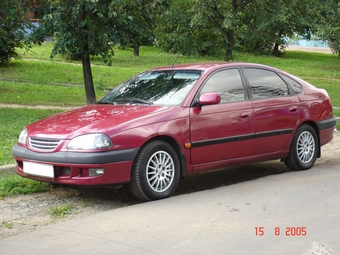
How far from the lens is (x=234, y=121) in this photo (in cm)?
738

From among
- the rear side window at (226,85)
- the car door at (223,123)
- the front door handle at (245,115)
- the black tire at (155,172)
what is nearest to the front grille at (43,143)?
the black tire at (155,172)

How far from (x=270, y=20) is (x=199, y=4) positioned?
1.85 meters

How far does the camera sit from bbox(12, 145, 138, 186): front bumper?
614 cm

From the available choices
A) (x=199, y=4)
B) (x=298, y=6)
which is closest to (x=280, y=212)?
(x=199, y=4)

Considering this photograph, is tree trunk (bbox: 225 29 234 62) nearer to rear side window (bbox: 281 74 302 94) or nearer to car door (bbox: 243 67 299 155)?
rear side window (bbox: 281 74 302 94)

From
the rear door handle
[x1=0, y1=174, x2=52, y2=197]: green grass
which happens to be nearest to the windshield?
[x1=0, y1=174, x2=52, y2=197]: green grass

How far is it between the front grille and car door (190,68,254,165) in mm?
1612

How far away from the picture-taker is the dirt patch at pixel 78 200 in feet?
19.3

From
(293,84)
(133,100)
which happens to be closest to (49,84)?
(293,84)

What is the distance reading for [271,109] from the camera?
7902mm

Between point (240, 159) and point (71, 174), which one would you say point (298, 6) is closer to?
point (240, 159)

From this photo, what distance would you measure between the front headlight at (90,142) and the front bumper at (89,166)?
67 millimetres

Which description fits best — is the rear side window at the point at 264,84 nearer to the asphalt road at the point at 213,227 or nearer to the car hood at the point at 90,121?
the asphalt road at the point at 213,227

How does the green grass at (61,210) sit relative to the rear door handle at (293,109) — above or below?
below
